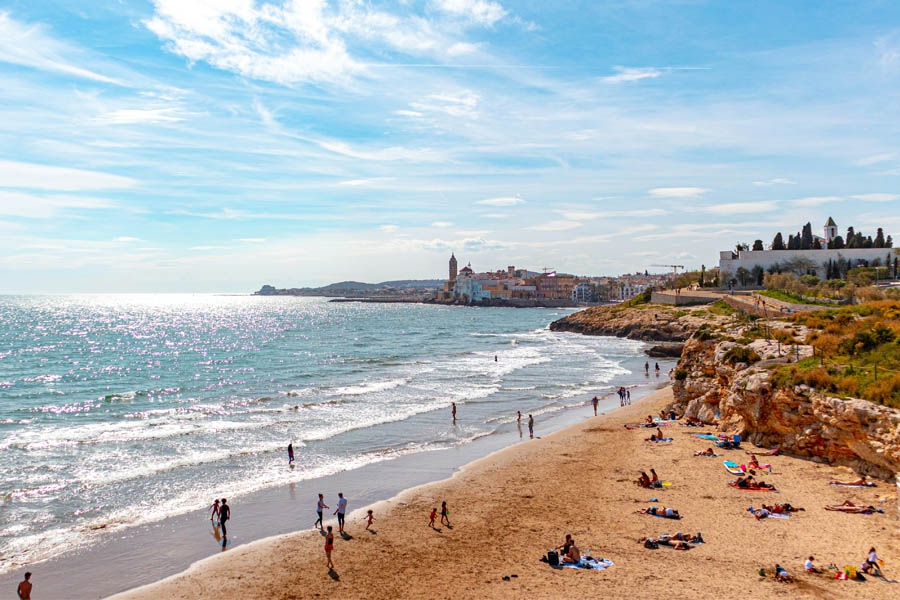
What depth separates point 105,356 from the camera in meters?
65.8

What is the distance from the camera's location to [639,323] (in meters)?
80.2

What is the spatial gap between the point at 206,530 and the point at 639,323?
70990 millimetres

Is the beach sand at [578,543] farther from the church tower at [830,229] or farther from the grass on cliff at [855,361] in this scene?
the church tower at [830,229]

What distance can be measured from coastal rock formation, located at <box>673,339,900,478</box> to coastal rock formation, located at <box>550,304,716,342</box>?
3697 cm

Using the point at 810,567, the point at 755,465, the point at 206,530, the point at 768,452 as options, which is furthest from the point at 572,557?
the point at 768,452

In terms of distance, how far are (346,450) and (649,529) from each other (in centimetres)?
1304

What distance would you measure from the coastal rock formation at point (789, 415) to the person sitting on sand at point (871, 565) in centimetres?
527

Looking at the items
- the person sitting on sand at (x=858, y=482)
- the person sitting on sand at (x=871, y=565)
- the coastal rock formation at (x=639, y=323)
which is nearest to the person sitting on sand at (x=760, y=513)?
the person sitting on sand at (x=858, y=482)

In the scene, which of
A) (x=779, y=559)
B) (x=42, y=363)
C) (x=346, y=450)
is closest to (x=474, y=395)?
(x=346, y=450)

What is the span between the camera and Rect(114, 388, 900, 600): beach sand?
42.0ft

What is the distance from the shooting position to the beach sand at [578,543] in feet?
42.0

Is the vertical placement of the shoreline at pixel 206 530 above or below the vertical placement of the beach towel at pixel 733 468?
below

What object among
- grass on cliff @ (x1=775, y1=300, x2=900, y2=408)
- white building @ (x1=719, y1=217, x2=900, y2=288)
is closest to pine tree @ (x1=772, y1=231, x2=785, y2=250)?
white building @ (x1=719, y1=217, x2=900, y2=288)

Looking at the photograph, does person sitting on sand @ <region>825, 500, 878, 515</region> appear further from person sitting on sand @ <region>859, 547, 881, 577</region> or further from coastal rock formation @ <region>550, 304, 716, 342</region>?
coastal rock formation @ <region>550, 304, 716, 342</region>
